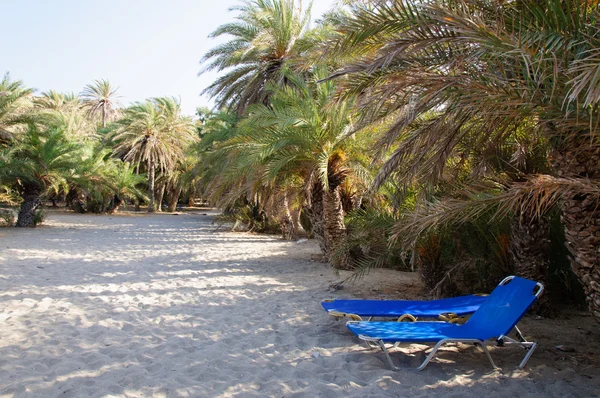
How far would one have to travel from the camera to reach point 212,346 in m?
4.39

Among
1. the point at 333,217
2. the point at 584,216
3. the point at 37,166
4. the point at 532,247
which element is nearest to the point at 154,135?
the point at 37,166

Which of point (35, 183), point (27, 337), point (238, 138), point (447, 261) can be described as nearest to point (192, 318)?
point (27, 337)

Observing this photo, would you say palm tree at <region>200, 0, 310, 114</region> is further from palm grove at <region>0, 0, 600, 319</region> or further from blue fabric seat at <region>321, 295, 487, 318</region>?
blue fabric seat at <region>321, 295, 487, 318</region>

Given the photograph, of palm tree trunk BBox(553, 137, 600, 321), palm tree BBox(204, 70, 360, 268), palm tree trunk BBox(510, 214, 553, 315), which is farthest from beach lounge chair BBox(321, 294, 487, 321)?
palm tree BBox(204, 70, 360, 268)

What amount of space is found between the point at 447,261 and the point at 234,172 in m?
5.25

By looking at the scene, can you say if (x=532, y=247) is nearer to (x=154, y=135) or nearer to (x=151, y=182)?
(x=154, y=135)

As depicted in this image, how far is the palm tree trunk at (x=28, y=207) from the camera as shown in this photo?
54.6 ft

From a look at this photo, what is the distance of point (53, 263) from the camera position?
8891mm

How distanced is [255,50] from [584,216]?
13327 millimetres

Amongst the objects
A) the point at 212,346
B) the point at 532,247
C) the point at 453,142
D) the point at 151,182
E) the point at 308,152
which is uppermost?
the point at 151,182

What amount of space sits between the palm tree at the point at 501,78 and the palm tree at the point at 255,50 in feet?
32.7

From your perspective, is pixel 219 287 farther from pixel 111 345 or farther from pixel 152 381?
pixel 152 381

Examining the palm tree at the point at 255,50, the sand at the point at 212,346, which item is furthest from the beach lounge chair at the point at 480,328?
the palm tree at the point at 255,50

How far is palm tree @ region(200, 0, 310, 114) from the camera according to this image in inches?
570
